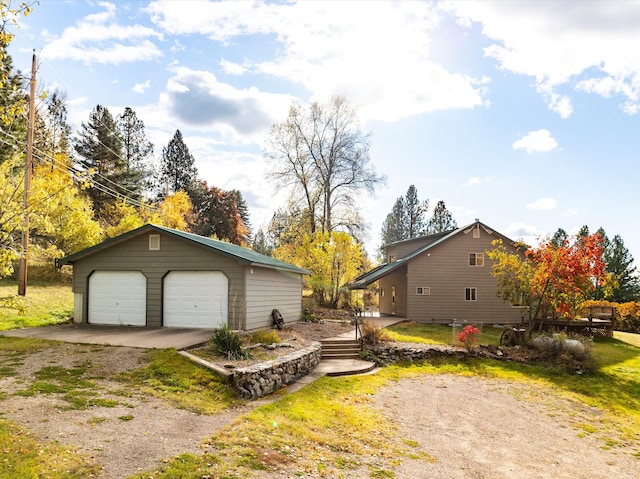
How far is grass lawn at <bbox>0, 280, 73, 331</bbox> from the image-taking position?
16172mm

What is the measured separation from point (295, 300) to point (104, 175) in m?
22.4

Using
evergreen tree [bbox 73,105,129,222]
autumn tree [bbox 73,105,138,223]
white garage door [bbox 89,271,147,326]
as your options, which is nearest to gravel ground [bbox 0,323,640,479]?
white garage door [bbox 89,271,147,326]

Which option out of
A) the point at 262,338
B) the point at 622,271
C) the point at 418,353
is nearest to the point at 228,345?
the point at 262,338

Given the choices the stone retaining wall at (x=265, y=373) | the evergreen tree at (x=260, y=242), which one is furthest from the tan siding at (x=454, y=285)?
the evergreen tree at (x=260, y=242)

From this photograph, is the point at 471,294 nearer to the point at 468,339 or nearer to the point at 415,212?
the point at 468,339

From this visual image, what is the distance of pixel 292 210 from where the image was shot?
114ft

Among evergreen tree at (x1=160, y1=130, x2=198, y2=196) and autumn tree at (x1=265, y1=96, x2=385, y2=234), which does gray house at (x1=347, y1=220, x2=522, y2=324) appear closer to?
autumn tree at (x1=265, y1=96, x2=385, y2=234)

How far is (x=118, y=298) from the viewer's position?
666 inches

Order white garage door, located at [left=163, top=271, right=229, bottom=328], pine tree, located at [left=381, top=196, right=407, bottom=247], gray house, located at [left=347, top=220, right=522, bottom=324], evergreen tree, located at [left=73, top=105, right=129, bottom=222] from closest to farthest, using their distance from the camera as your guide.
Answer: white garage door, located at [left=163, top=271, right=229, bottom=328] < gray house, located at [left=347, top=220, right=522, bottom=324] < evergreen tree, located at [left=73, top=105, right=129, bottom=222] < pine tree, located at [left=381, top=196, right=407, bottom=247]

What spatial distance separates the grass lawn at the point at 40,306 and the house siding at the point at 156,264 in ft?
5.19

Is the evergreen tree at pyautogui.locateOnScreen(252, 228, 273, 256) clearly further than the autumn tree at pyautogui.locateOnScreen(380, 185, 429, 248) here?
Yes

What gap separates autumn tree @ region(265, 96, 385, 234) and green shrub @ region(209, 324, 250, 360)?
22594mm

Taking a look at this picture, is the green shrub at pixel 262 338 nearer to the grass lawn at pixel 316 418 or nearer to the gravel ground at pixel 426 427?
the grass lawn at pixel 316 418

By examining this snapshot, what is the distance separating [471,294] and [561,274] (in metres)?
8.14
